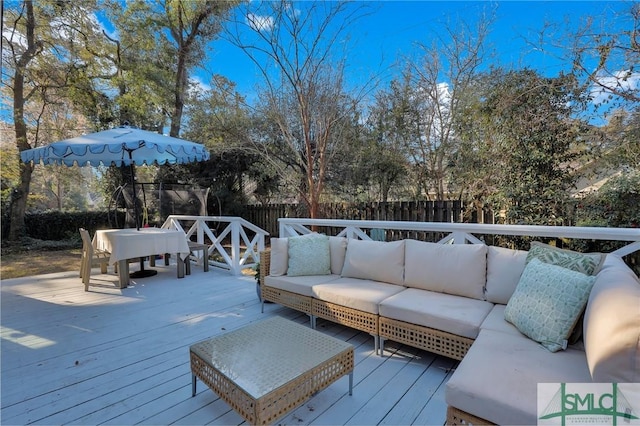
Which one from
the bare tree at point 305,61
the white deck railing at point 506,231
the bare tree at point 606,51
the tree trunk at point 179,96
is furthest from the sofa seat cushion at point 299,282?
the tree trunk at point 179,96

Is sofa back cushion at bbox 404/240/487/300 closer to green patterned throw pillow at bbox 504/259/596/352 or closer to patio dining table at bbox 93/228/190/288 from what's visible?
green patterned throw pillow at bbox 504/259/596/352

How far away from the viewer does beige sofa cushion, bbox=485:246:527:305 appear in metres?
2.38

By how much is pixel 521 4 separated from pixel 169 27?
363 inches

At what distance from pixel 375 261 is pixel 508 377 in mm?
1680

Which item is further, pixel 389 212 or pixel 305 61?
pixel 389 212

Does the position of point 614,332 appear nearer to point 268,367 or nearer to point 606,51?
point 268,367

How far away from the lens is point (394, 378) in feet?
7.23

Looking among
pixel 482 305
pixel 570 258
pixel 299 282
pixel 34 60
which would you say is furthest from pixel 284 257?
pixel 34 60

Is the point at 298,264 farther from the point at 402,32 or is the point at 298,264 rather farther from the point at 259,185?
the point at 259,185

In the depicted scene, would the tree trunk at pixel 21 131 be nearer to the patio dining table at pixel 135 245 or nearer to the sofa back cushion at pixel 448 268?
the patio dining table at pixel 135 245

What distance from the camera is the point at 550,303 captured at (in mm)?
1819

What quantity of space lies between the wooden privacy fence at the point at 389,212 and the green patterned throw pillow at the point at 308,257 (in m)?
3.15

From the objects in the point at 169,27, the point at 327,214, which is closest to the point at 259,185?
the point at 327,214

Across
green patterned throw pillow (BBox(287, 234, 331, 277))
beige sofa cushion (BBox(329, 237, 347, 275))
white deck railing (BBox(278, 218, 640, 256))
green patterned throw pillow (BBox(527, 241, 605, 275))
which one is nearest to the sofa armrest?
green patterned throw pillow (BBox(287, 234, 331, 277))
